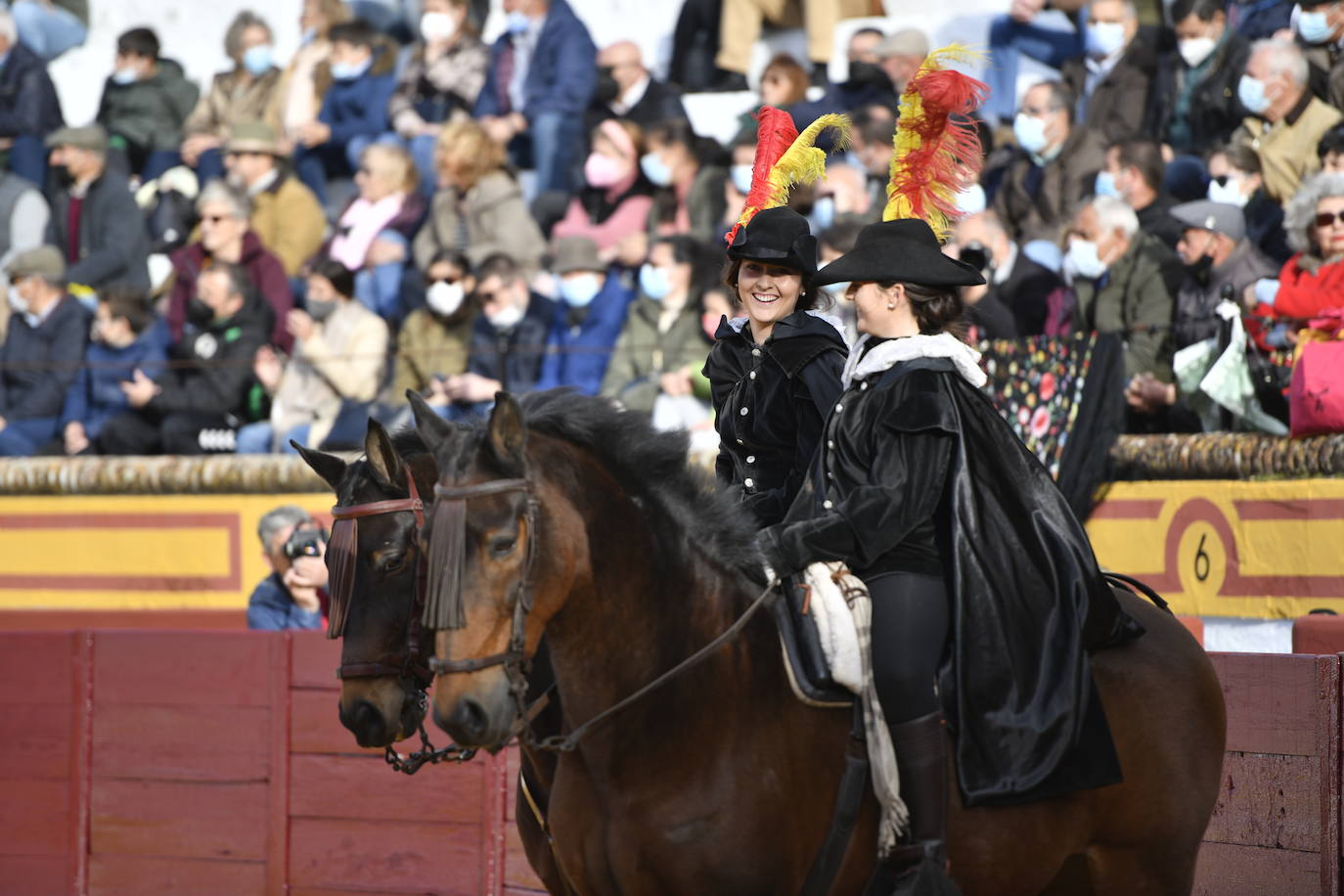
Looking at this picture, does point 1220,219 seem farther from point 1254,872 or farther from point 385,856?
point 385,856

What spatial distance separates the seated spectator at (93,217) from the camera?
37.9ft

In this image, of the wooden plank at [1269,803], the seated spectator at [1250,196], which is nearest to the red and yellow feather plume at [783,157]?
the wooden plank at [1269,803]

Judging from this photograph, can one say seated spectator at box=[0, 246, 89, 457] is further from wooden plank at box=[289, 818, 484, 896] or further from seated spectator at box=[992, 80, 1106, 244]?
seated spectator at box=[992, 80, 1106, 244]

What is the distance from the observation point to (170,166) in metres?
12.5

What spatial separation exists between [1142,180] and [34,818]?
17.6ft

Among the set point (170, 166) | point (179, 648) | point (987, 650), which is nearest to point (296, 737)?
point (179, 648)

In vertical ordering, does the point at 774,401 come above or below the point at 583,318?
above

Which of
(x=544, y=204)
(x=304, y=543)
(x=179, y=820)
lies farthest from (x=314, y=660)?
(x=544, y=204)

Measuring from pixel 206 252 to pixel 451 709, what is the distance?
8343 mm

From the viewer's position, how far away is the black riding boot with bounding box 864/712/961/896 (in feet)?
12.0

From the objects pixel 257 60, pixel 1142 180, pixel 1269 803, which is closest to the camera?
pixel 1269 803

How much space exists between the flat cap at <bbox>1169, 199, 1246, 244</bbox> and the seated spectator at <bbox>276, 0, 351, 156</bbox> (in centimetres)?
651

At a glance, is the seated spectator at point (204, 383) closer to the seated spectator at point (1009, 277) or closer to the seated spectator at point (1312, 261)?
the seated spectator at point (1009, 277)

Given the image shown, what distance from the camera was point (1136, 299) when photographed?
7.57m
